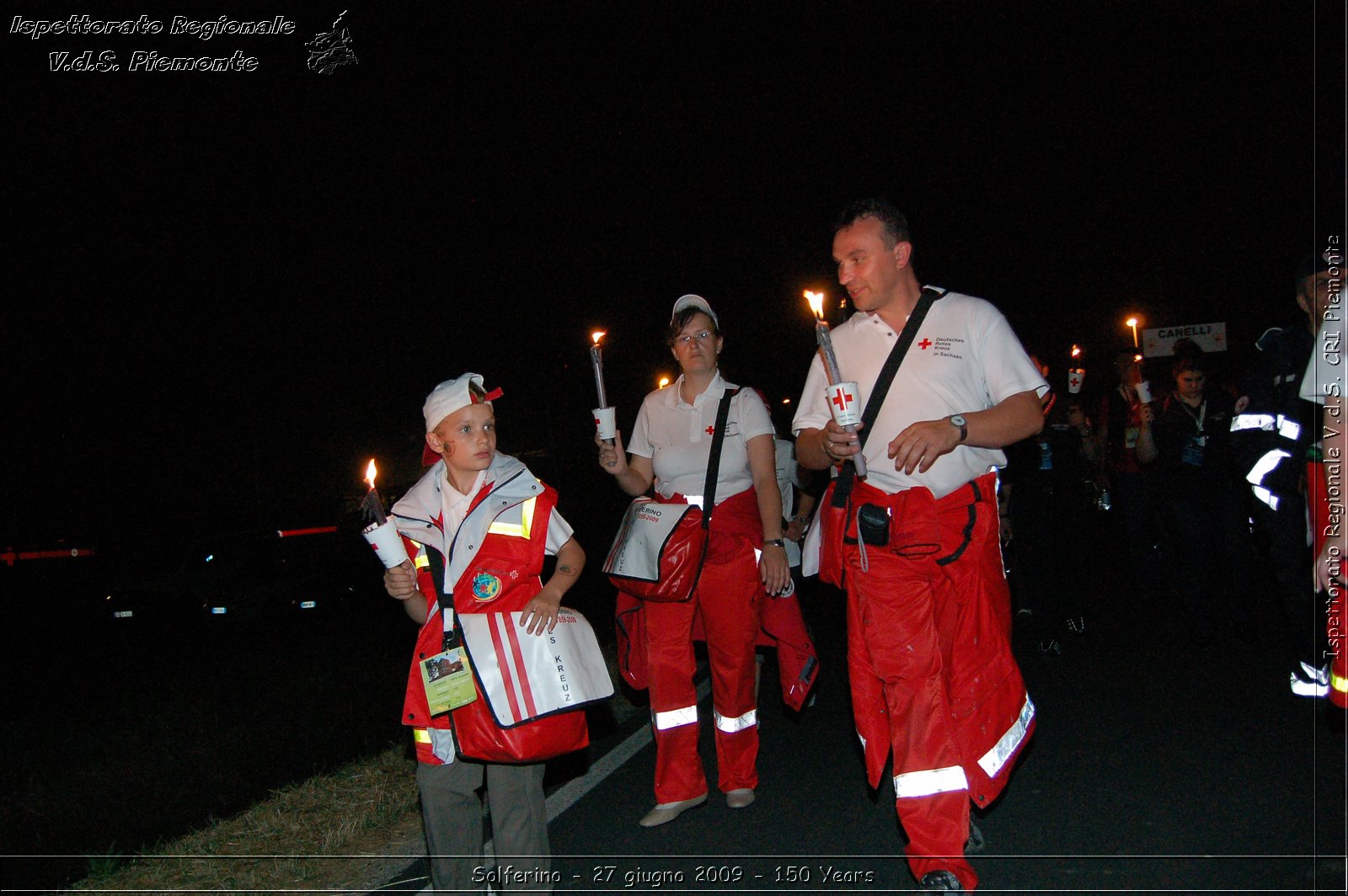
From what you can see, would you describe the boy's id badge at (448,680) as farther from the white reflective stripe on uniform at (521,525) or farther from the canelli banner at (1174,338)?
the canelli banner at (1174,338)

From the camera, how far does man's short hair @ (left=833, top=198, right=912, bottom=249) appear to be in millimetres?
4219

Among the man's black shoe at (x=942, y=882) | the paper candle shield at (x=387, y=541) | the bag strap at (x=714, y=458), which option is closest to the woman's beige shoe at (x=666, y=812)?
the bag strap at (x=714, y=458)

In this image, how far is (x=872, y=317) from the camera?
4262mm

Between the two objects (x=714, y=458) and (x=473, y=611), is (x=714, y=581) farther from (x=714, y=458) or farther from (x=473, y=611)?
(x=473, y=611)

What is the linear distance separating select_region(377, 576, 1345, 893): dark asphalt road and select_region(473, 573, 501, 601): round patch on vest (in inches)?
53.7

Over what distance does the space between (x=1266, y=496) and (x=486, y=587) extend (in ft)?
12.8

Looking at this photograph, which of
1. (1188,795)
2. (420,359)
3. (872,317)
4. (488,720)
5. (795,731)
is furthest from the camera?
(420,359)

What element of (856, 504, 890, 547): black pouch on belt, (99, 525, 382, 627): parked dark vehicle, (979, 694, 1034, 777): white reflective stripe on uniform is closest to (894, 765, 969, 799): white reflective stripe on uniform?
(979, 694, 1034, 777): white reflective stripe on uniform

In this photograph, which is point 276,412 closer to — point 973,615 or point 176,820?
point 176,820

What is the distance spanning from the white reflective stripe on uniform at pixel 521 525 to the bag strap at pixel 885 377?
1.19 meters

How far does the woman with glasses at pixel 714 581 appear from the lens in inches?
196

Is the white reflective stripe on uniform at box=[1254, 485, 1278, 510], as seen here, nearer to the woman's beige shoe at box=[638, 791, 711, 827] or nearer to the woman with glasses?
the woman with glasses

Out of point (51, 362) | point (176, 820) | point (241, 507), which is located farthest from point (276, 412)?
point (176, 820)

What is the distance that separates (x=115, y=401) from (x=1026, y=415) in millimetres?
29170
